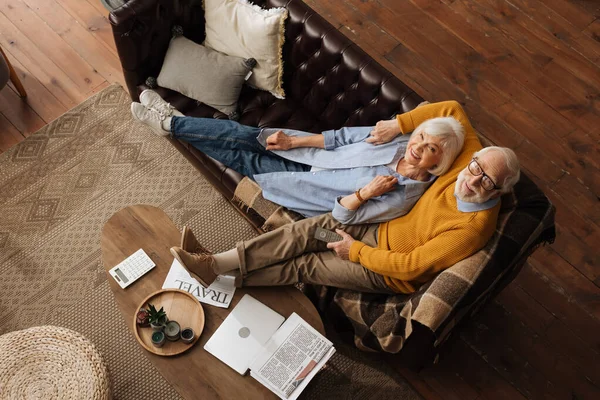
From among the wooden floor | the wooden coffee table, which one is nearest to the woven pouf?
the wooden coffee table

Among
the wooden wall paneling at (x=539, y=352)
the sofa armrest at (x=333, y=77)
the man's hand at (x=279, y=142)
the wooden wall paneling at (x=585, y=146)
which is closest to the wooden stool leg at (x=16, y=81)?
the sofa armrest at (x=333, y=77)

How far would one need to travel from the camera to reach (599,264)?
3234mm

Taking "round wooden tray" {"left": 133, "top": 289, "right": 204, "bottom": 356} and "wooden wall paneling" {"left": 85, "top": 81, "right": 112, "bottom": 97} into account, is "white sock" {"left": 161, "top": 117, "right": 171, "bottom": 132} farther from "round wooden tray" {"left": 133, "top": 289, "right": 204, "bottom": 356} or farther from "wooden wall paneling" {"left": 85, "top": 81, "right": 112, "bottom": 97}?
"wooden wall paneling" {"left": 85, "top": 81, "right": 112, "bottom": 97}

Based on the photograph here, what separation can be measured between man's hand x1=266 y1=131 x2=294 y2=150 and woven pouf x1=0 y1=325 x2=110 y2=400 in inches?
49.5

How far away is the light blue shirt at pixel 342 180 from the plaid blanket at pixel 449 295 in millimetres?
374

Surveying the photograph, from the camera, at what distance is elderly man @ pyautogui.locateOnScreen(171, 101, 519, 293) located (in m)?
2.36

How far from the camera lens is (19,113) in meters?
3.61

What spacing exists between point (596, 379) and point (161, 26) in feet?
9.50

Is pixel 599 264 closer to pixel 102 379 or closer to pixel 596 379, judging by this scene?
pixel 596 379

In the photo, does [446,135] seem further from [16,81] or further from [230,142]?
[16,81]

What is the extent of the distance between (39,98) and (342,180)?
2116mm

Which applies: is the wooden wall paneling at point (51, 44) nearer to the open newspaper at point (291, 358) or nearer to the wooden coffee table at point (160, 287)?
the wooden coffee table at point (160, 287)

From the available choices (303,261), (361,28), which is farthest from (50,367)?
(361,28)

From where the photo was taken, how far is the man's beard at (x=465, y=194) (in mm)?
2356
